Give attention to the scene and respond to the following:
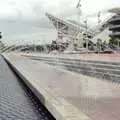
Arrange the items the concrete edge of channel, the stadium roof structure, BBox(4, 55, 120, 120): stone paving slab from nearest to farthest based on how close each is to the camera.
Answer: the concrete edge of channel → BBox(4, 55, 120, 120): stone paving slab → the stadium roof structure

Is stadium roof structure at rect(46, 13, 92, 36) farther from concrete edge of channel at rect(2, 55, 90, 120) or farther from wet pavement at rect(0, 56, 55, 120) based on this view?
concrete edge of channel at rect(2, 55, 90, 120)

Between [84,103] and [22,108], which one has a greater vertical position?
[84,103]

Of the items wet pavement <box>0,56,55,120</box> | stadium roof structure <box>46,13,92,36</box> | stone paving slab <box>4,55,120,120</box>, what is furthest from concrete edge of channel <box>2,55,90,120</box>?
stadium roof structure <box>46,13,92,36</box>

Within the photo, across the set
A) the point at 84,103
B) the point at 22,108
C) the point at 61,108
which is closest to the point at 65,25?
the point at 22,108

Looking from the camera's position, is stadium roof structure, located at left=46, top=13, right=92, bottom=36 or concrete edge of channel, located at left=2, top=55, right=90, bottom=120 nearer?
concrete edge of channel, located at left=2, top=55, right=90, bottom=120

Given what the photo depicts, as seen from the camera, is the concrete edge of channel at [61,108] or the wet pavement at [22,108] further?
the wet pavement at [22,108]

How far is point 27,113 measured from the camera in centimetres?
1384

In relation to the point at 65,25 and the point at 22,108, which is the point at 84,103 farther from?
the point at 65,25

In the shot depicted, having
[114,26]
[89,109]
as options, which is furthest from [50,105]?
[114,26]

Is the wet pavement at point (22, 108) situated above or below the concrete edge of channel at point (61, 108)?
below

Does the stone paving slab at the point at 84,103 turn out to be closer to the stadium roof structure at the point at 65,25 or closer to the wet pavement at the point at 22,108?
the wet pavement at the point at 22,108

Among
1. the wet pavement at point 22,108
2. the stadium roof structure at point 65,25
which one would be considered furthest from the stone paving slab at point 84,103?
the stadium roof structure at point 65,25

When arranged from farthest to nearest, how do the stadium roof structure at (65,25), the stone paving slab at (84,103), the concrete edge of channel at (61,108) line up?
the stadium roof structure at (65,25), the stone paving slab at (84,103), the concrete edge of channel at (61,108)

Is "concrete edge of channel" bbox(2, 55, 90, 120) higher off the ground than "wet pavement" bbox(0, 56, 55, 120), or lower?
higher
